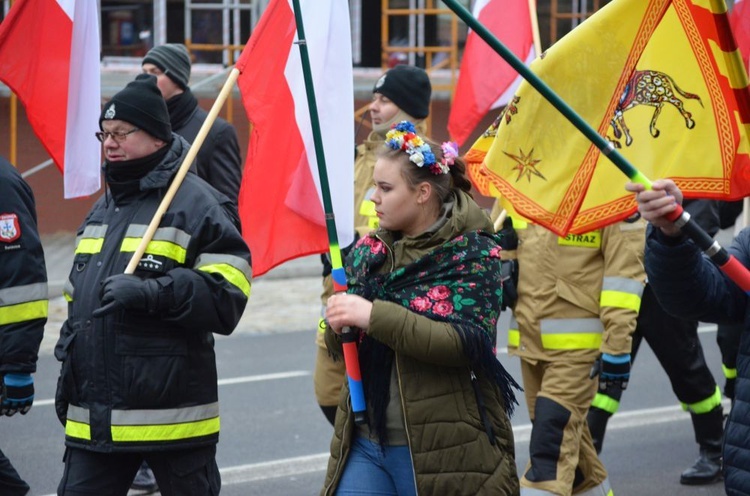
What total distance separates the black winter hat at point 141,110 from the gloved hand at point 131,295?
0.57 meters

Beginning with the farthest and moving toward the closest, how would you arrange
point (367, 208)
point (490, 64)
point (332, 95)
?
1. point (490, 64)
2. point (367, 208)
3. point (332, 95)

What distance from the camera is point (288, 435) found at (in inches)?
301

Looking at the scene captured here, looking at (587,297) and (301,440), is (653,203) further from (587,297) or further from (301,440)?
(301,440)

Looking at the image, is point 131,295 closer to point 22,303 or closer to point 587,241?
point 22,303

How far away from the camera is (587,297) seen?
571cm

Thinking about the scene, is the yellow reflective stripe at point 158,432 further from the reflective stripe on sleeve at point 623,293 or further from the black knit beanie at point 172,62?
the black knit beanie at point 172,62

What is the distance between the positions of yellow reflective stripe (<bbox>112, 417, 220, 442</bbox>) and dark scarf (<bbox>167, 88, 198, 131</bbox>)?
254 cm

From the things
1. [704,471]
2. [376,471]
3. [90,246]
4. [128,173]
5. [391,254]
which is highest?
[128,173]

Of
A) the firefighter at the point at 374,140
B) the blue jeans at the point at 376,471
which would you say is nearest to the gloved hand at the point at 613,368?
the firefighter at the point at 374,140

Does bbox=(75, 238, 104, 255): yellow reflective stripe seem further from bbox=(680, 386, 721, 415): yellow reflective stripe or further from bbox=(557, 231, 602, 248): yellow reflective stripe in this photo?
bbox=(680, 386, 721, 415): yellow reflective stripe

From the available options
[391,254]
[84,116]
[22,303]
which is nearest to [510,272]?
[391,254]

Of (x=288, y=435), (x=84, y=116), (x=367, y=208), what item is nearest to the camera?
(x=84, y=116)

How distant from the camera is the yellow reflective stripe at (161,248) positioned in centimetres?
437

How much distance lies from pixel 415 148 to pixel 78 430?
1484 mm
